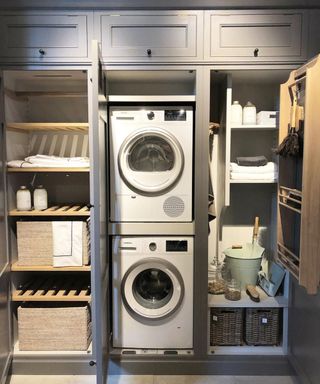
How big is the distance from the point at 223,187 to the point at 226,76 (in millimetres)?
768

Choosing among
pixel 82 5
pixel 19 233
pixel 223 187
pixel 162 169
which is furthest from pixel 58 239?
pixel 82 5

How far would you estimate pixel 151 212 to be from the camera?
2.27 m

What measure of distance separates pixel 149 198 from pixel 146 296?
714mm

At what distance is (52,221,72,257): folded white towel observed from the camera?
2260 mm

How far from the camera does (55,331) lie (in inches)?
91.5

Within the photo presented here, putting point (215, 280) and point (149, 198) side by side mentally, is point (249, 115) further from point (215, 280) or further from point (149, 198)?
point (215, 280)

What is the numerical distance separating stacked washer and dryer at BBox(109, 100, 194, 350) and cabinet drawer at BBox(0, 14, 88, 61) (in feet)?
1.47

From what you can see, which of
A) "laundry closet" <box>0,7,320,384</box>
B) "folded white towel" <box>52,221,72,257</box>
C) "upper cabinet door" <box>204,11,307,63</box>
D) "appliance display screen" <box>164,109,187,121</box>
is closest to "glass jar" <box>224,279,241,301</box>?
"laundry closet" <box>0,7,320,384</box>

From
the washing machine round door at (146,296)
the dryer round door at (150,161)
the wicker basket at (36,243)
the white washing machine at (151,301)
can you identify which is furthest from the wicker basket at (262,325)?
the wicker basket at (36,243)

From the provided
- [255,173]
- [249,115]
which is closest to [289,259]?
[255,173]

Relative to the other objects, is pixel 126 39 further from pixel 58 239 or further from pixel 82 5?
pixel 58 239

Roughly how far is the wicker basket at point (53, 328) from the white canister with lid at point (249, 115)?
1.70 metres

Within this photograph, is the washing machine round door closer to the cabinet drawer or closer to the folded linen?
the folded linen

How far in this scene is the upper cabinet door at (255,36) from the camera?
2.05 meters
